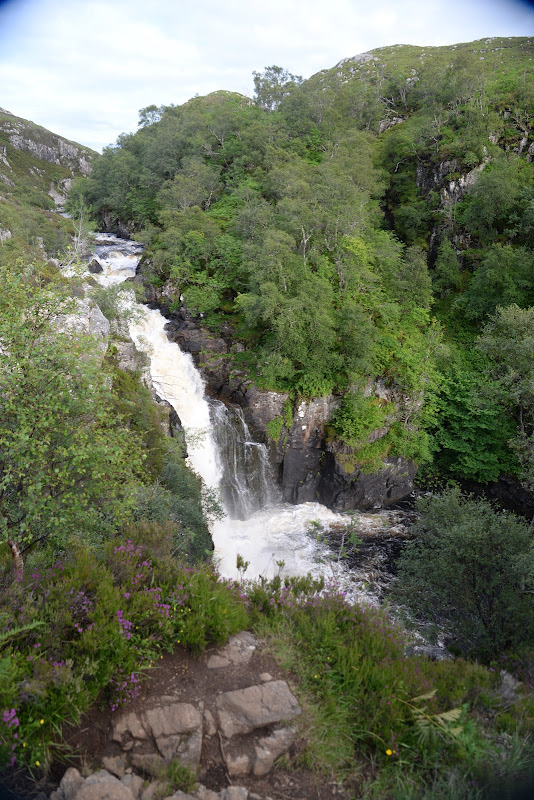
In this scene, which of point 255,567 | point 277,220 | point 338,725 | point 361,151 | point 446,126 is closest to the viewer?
point 338,725

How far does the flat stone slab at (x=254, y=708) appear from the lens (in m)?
4.39

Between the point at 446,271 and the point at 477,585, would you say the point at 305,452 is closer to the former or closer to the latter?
the point at 477,585

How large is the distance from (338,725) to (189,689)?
1809 millimetres

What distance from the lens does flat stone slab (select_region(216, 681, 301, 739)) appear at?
439 centimetres

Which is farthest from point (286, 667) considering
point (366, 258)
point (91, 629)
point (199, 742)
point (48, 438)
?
point (366, 258)

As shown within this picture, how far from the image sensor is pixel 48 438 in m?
6.09

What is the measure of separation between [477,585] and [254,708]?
7125 millimetres

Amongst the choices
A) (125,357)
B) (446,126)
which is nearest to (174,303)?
(125,357)

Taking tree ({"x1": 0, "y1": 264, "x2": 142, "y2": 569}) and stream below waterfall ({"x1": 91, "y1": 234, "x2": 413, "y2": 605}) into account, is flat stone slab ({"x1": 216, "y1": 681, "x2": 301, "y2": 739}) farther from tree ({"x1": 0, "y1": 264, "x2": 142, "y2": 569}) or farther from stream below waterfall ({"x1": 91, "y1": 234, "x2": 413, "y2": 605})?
stream below waterfall ({"x1": 91, "y1": 234, "x2": 413, "y2": 605})

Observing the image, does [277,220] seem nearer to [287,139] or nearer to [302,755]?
[287,139]

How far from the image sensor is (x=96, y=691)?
4.29m

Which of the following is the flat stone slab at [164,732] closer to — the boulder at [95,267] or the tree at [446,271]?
the tree at [446,271]

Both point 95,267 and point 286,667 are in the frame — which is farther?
point 95,267

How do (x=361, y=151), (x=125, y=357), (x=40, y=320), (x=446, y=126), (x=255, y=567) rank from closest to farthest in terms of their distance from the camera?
(x=40, y=320) < (x=255, y=567) < (x=125, y=357) < (x=361, y=151) < (x=446, y=126)
